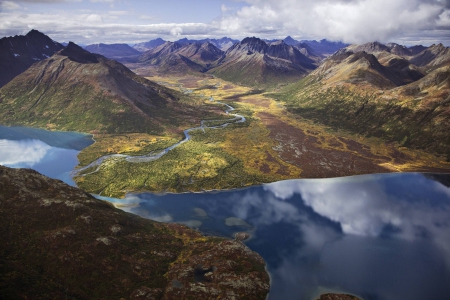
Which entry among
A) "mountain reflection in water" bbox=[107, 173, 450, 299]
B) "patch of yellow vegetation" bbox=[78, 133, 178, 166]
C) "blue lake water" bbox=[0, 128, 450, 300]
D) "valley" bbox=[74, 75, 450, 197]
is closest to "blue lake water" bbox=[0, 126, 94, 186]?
"blue lake water" bbox=[0, 128, 450, 300]

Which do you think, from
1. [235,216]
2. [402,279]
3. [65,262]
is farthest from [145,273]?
[402,279]

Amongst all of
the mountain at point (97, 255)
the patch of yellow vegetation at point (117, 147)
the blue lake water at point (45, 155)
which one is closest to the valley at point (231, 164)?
the patch of yellow vegetation at point (117, 147)

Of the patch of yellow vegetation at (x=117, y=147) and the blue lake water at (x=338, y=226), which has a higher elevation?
the patch of yellow vegetation at (x=117, y=147)

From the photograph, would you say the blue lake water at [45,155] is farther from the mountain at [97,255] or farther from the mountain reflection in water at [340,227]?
the mountain reflection in water at [340,227]

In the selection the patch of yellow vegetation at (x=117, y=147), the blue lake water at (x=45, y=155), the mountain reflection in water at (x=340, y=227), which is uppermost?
the patch of yellow vegetation at (x=117, y=147)

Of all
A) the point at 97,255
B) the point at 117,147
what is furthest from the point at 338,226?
the point at 117,147

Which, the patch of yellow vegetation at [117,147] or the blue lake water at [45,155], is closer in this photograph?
the blue lake water at [45,155]
